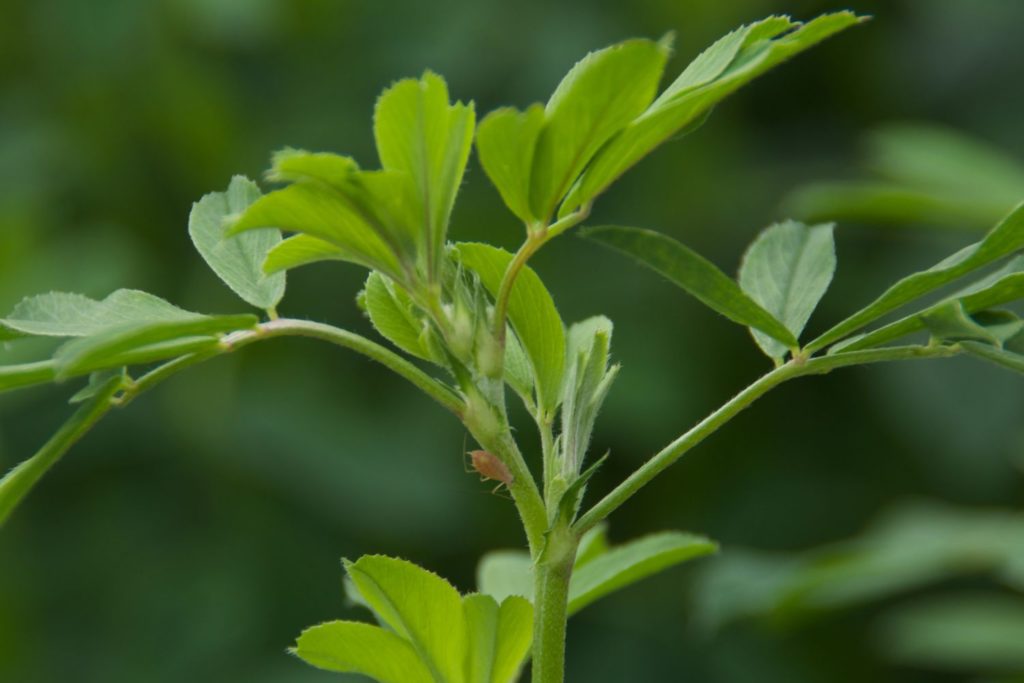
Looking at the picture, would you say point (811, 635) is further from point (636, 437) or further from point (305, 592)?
point (305, 592)

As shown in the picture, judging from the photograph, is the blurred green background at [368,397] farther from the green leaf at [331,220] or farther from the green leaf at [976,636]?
the green leaf at [331,220]

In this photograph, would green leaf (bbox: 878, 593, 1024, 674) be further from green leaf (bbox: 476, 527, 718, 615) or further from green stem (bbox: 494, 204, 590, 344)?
green stem (bbox: 494, 204, 590, 344)

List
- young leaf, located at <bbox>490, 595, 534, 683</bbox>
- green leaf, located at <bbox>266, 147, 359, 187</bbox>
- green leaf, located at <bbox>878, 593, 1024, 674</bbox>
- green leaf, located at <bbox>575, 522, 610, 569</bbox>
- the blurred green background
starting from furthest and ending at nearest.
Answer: the blurred green background < green leaf, located at <bbox>878, 593, 1024, 674</bbox> < green leaf, located at <bbox>575, 522, 610, 569</bbox> < young leaf, located at <bbox>490, 595, 534, 683</bbox> < green leaf, located at <bbox>266, 147, 359, 187</bbox>

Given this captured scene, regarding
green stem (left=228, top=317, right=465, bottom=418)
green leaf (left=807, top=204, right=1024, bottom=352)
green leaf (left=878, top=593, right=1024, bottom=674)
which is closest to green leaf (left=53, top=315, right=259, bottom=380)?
green stem (left=228, top=317, right=465, bottom=418)

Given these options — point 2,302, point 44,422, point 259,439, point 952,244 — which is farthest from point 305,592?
point 952,244

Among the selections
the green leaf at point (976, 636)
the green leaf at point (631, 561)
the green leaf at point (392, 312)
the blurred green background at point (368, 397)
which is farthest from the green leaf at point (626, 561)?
the blurred green background at point (368, 397)

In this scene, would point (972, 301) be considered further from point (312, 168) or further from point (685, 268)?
point (312, 168)

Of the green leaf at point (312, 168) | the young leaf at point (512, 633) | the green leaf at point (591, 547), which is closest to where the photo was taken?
the green leaf at point (312, 168)
